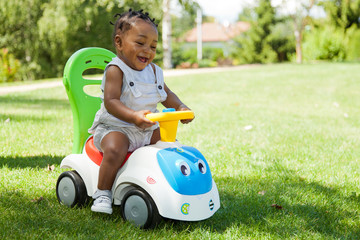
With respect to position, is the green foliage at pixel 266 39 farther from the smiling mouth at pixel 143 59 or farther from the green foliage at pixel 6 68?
the smiling mouth at pixel 143 59

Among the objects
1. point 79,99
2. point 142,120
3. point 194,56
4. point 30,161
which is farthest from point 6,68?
point 194,56

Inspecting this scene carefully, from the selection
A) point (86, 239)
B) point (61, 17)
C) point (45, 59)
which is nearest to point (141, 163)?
point (86, 239)

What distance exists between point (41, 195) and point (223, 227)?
1194 millimetres

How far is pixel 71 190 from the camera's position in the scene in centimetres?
239

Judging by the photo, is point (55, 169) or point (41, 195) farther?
point (55, 169)

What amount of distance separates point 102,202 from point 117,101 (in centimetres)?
56

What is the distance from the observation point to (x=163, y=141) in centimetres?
225

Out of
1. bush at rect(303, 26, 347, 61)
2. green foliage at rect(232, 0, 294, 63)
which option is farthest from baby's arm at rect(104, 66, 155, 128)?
green foliage at rect(232, 0, 294, 63)

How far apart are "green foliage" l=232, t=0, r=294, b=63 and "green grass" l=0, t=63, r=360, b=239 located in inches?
862

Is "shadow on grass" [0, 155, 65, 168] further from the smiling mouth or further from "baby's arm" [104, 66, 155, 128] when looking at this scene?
the smiling mouth

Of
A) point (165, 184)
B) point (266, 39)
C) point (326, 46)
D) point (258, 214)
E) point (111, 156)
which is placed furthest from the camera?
point (266, 39)

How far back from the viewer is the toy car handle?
6.74ft

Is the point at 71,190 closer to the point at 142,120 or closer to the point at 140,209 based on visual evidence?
the point at 140,209

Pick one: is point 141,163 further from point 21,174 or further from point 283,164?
point 283,164
